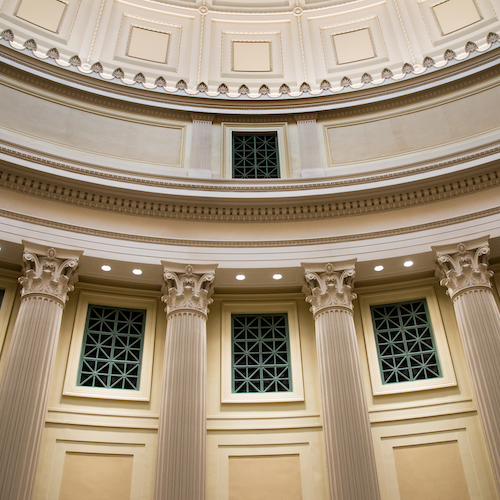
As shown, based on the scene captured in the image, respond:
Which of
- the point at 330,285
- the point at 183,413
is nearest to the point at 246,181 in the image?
the point at 330,285

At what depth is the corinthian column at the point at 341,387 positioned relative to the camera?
11.5m

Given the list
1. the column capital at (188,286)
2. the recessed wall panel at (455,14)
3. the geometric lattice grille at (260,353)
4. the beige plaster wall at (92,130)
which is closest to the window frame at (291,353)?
the geometric lattice grille at (260,353)

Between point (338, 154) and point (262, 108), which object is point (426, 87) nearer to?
point (338, 154)

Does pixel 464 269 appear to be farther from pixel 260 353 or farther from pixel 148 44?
pixel 148 44

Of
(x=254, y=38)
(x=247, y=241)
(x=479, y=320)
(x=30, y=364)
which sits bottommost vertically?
(x=30, y=364)

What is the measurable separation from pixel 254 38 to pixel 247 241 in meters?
9.74

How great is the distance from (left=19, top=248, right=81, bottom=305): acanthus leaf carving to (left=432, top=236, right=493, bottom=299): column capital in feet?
28.7

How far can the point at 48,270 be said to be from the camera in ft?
42.4

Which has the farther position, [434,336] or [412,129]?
[412,129]

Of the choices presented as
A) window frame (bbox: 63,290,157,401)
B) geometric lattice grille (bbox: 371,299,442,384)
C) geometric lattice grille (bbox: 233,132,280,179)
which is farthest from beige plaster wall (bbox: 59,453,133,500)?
geometric lattice grille (bbox: 233,132,280,179)

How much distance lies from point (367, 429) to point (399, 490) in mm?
1716

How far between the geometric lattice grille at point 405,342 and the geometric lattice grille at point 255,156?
5068 millimetres

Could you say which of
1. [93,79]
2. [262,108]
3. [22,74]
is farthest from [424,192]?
[22,74]

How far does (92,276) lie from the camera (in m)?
14.4
